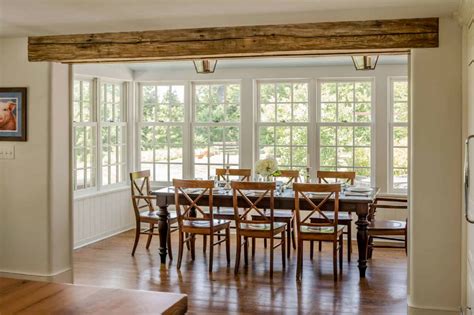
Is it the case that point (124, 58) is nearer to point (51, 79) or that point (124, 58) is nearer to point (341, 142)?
point (51, 79)

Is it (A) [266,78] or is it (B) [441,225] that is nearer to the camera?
(B) [441,225]

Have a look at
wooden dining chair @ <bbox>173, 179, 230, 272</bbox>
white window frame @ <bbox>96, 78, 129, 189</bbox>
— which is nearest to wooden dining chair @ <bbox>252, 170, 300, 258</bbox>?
wooden dining chair @ <bbox>173, 179, 230, 272</bbox>

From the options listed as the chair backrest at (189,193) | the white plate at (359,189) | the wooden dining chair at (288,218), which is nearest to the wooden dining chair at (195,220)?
the chair backrest at (189,193)

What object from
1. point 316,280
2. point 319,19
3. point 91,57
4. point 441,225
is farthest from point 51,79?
point 441,225

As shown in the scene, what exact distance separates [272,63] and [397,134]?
1.89 m

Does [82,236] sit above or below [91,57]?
below

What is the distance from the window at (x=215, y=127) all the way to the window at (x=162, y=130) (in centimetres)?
24

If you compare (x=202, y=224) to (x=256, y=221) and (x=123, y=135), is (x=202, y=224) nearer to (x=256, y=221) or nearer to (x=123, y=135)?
(x=256, y=221)

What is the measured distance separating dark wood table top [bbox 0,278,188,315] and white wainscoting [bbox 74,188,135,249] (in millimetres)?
4812

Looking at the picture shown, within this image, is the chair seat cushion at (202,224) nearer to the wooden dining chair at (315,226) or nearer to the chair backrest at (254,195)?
the chair backrest at (254,195)

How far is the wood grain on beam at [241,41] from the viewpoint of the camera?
12.6 feet

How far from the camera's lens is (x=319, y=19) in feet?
12.8

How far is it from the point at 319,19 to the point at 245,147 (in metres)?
3.62

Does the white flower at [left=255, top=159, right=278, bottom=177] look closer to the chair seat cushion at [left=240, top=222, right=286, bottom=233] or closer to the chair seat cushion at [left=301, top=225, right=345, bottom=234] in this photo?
the chair seat cushion at [left=240, top=222, right=286, bottom=233]
